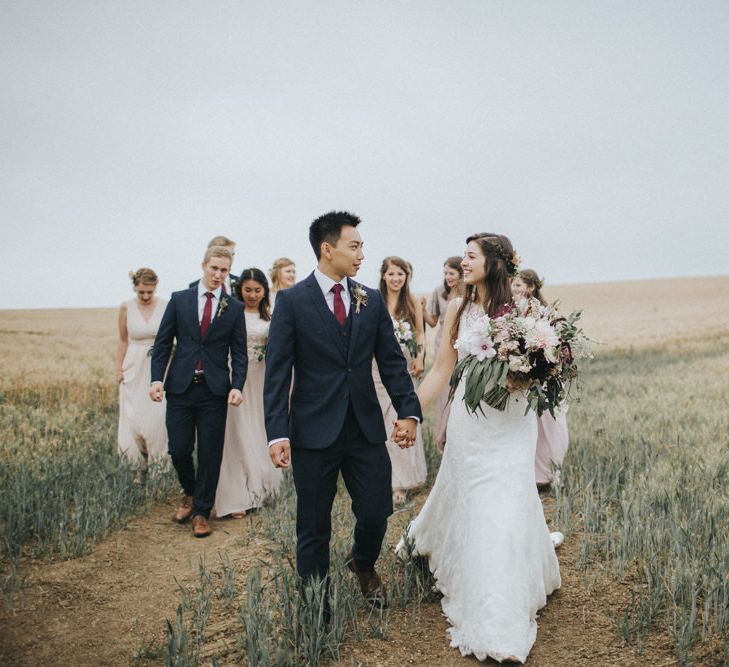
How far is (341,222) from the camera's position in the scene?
3.76 m

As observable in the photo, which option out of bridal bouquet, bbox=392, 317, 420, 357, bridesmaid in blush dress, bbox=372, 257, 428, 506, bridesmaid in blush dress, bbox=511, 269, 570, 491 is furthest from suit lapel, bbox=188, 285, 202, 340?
bridesmaid in blush dress, bbox=511, 269, 570, 491

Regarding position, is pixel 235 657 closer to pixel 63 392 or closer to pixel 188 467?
pixel 188 467

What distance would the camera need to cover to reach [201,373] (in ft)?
19.2

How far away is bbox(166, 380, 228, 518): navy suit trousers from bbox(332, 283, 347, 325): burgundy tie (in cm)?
252

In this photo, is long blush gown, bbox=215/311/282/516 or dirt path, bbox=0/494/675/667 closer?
dirt path, bbox=0/494/675/667

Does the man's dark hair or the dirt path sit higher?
the man's dark hair

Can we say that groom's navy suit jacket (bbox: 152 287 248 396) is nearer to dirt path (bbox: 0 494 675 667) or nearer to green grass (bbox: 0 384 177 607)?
green grass (bbox: 0 384 177 607)

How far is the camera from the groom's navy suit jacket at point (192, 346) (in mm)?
5828

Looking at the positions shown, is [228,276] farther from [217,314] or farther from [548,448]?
[548,448]

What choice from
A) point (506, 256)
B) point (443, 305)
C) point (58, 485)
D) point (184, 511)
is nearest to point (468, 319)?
point (506, 256)

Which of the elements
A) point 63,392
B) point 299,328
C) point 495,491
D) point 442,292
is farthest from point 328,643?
point 63,392

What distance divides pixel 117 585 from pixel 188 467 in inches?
57.3

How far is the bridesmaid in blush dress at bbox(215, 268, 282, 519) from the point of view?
6.61 metres

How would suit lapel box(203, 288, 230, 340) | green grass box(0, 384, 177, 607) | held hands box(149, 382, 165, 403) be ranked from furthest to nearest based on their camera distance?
suit lapel box(203, 288, 230, 340) < held hands box(149, 382, 165, 403) < green grass box(0, 384, 177, 607)
